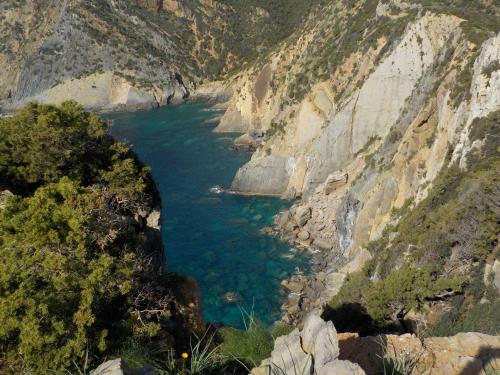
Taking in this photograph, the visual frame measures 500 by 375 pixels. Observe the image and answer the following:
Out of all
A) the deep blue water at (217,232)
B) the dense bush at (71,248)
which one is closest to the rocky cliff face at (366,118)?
the deep blue water at (217,232)

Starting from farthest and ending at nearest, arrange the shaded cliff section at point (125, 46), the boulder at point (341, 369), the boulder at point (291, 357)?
the shaded cliff section at point (125, 46) → the boulder at point (291, 357) → the boulder at point (341, 369)

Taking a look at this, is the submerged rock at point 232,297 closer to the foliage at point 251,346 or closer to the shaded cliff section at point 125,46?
the foliage at point 251,346

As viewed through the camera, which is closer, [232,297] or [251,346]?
[251,346]

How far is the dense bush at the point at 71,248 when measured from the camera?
32.5 feet

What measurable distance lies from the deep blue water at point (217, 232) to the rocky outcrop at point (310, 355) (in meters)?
14.1

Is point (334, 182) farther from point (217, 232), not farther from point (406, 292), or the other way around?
point (406, 292)

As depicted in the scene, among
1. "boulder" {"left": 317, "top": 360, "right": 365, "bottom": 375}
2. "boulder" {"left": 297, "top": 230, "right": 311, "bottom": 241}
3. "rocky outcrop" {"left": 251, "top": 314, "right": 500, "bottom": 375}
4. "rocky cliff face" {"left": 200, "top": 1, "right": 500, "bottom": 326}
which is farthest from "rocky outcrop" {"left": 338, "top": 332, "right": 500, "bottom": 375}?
"boulder" {"left": 297, "top": 230, "right": 311, "bottom": 241}

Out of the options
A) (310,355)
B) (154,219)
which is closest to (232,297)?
(154,219)

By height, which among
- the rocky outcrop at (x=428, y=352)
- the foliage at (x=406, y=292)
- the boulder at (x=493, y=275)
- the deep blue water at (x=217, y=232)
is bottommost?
the deep blue water at (x=217, y=232)

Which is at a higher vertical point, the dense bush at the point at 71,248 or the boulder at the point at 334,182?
the dense bush at the point at 71,248

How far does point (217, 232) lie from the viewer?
43.0 meters

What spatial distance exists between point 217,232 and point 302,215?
783 cm

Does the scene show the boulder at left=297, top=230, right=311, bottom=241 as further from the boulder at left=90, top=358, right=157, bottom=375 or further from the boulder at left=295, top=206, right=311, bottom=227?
the boulder at left=90, top=358, right=157, bottom=375

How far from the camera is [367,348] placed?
9539 mm
